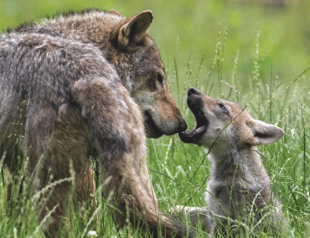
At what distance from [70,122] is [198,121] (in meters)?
2.02

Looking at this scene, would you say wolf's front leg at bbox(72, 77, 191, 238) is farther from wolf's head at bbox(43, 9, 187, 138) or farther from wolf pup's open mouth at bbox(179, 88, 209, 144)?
wolf pup's open mouth at bbox(179, 88, 209, 144)

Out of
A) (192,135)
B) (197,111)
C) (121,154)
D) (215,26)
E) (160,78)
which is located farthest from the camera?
(215,26)

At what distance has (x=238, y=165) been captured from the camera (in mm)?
4785

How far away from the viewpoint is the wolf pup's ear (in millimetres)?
4703

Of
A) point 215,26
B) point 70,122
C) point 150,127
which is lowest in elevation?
point 150,127

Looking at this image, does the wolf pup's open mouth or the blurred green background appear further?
the blurred green background

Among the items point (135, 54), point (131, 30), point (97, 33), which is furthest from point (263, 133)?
point (97, 33)

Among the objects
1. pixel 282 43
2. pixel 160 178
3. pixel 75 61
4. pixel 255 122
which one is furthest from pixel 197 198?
pixel 282 43

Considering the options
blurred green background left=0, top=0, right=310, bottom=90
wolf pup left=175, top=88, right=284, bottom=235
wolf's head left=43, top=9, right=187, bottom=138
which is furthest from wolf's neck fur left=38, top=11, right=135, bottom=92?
blurred green background left=0, top=0, right=310, bottom=90

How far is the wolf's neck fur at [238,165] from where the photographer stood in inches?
184

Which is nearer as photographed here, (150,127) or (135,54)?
(135,54)

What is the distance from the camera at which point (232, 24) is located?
46.4ft

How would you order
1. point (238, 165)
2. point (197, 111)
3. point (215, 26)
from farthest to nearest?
point (215, 26), point (197, 111), point (238, 165)

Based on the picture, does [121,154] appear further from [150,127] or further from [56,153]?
[150,127]
